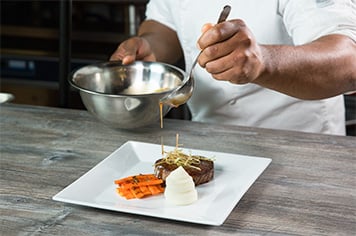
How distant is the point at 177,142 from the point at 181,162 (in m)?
0.21

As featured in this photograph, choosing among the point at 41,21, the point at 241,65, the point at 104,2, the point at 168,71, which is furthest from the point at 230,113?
the point at 41,21

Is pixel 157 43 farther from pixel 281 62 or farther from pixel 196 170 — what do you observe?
pixel 196 170

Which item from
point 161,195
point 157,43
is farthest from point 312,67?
point 157,43

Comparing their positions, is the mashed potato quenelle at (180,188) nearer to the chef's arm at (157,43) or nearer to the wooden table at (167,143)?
the wooden table at (167,143)

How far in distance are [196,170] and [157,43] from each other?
0.88 m

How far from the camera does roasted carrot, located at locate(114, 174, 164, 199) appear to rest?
1483 mm

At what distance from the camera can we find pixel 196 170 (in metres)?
1.54

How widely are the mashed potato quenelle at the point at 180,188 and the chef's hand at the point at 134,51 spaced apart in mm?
689

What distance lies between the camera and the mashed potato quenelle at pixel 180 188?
4.69ft

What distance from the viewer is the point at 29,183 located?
1555 millimetres

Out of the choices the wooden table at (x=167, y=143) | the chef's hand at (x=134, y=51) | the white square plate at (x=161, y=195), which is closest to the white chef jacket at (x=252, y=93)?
the chef's hand at (x=134, y=51)

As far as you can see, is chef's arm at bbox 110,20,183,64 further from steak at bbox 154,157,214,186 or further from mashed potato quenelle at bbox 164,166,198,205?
mashed potato quenelle at bbox 164,166,198,205

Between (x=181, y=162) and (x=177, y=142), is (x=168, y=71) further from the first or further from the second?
(x=181, y=162)

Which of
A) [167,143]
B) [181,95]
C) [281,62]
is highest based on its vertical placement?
[281,62]
